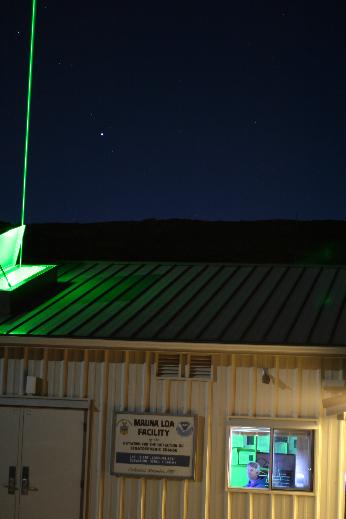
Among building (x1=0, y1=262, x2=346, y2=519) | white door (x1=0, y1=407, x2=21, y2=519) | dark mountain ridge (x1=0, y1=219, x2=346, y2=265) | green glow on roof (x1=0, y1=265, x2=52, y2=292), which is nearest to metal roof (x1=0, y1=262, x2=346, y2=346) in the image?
building (x1=0, y1=262, x2=346, y2=519)

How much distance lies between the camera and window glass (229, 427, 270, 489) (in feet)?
41.2

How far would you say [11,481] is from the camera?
13359 millimetres

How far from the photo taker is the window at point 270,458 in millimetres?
12414

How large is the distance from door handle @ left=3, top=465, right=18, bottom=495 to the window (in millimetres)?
3418

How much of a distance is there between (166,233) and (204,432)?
127 feet

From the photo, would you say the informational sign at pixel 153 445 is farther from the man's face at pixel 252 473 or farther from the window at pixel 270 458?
the man's face at pixel 252 473

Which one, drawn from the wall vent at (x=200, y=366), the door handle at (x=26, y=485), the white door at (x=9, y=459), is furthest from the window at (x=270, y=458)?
the white door at (x=9, y=459)

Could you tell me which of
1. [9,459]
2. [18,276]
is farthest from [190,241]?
[9,459]

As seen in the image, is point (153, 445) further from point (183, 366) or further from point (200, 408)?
point (183, 366)

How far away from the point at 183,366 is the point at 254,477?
6.37 feet

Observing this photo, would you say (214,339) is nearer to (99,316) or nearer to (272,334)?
(272,334)

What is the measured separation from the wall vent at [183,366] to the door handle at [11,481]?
110 inches

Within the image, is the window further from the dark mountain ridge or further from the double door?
the dark mountain ridge

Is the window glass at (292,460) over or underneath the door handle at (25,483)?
over
